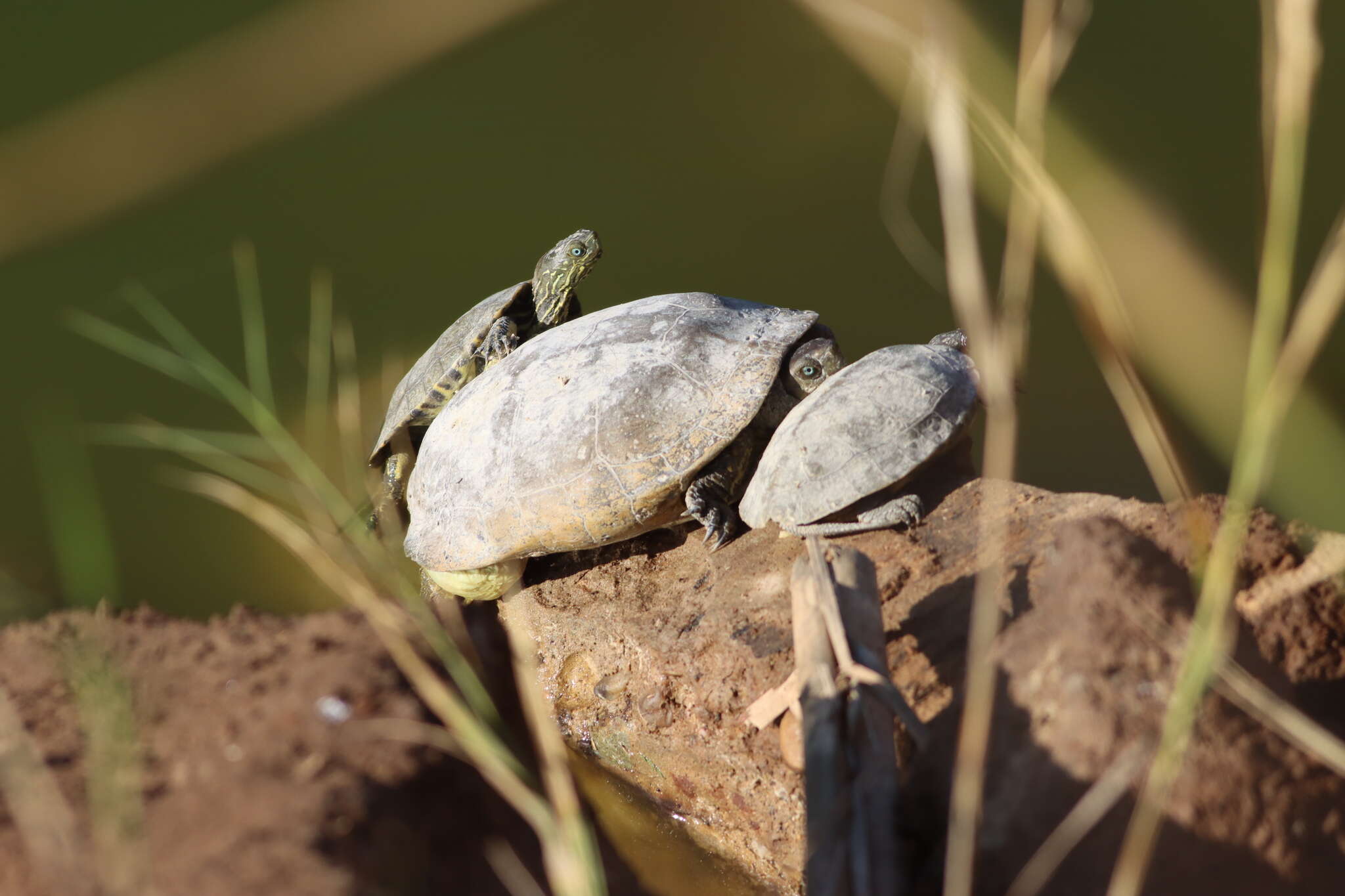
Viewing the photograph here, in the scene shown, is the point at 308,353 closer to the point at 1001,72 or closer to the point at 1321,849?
the point at 1001,72

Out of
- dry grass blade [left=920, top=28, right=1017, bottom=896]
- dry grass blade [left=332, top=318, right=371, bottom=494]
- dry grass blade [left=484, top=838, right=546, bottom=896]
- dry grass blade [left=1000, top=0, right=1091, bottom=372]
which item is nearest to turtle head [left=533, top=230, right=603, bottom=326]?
dry grass blade [left=332, top=318, right=371, bottom=494]

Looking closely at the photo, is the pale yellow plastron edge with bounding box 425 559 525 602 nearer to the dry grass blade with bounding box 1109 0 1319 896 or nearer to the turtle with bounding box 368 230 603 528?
the turtle with bounding box 368 230 603 528

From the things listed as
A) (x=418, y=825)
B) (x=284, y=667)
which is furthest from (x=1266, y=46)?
(x=284, y=667)

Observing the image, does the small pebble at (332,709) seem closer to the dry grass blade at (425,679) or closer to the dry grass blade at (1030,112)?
the dry grass blade at (425,679)

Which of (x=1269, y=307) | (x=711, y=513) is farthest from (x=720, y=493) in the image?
(x=1269, y=307)

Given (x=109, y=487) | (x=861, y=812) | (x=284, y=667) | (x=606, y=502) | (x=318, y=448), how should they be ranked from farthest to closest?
(x=109, y=487) → (x=318, y=448) → (x=606, y=502) → (x=284, y=667) → (x=861, y=812)
